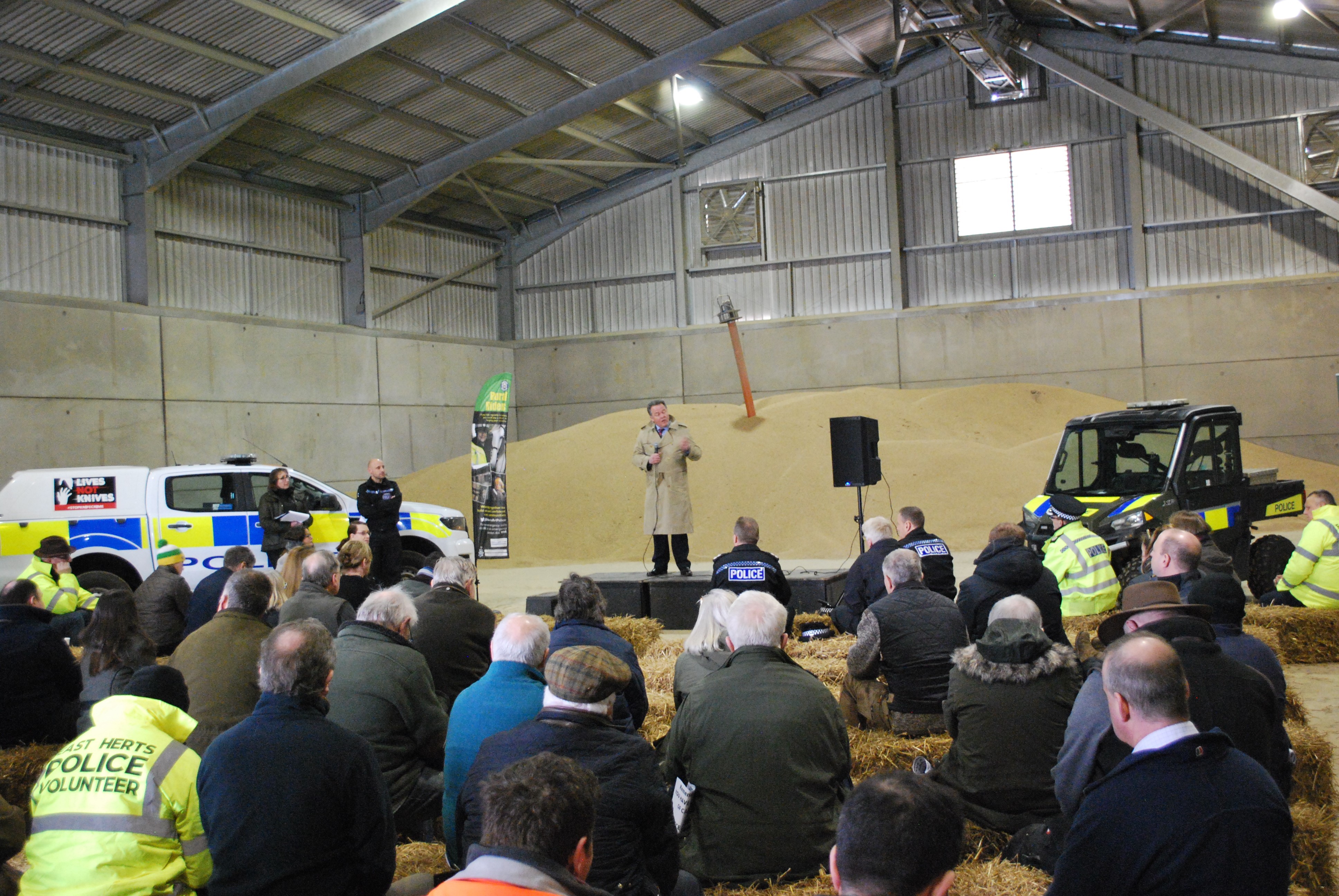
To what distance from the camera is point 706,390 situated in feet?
71.5

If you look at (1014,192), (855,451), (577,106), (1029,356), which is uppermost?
(577,106)

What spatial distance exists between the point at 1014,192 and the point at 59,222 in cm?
1660

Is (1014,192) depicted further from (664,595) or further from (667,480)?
(664,595)

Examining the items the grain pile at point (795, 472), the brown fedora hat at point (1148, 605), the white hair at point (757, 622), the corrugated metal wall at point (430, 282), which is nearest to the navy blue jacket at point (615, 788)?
the white hair at point (757, 622)

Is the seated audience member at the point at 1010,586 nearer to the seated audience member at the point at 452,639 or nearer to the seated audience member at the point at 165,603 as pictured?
the seated audience member at the point at 452,639

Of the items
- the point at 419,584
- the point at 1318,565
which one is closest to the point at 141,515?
the point at 419,584

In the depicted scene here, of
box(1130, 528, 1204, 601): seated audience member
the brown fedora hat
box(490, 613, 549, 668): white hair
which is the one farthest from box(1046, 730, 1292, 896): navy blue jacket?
box(1130, 528, 1204, 601): seated audience member

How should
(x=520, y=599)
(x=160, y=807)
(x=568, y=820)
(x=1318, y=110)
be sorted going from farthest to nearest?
(x=1318, y=110) → (x=520, y=599) → (x=160, y=807) → (x=568, y=820)

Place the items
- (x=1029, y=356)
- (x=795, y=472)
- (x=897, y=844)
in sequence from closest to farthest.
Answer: (x=897, y=844) < (x=795, y=472) < (x=1029, y=356)

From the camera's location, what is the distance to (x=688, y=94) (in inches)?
755

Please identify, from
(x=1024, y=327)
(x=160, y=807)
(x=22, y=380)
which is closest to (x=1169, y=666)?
(x=160, y=807)

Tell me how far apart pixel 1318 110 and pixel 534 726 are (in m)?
20.3

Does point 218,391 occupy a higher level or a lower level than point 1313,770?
higher

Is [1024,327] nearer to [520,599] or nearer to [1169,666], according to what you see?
[520,599]
